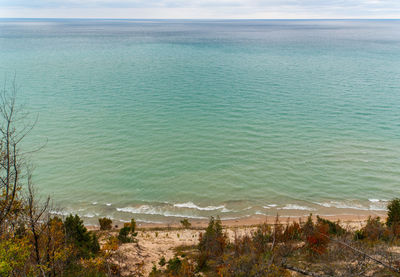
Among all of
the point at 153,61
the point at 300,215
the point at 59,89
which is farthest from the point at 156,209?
the point at 153,61

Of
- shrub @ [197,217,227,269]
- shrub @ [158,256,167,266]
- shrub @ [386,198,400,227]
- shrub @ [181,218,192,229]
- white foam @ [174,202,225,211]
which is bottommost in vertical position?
shrub @ [158,256,167,266]

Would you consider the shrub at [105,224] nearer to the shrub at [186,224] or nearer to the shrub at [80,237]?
the shrub at [80,237]

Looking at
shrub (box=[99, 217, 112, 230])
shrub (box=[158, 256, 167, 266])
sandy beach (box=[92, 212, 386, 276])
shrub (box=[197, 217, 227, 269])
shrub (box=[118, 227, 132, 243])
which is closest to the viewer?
shrub (box=[197, 217, 227, 269])

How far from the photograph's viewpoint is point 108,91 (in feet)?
170

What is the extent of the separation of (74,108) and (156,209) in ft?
87.9

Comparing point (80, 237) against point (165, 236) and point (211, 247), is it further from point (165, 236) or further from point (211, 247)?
point (211, 247)

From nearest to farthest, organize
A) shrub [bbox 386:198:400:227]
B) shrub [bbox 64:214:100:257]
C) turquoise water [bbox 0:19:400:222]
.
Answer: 1. shrub [bbox 64:214:100:257]
2. shrub [bbox 386:198:400:227]
3. turquoise water [bbox 0:19:400:222]

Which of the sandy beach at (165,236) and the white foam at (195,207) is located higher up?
the white foam at (195,207)

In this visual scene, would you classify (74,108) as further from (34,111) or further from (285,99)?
(285,99)

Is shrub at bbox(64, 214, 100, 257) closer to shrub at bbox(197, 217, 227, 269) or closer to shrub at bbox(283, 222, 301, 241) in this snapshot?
shrub at bbox(197, 217, 227, 269)

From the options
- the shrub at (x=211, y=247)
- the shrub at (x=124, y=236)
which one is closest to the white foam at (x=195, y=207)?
the shrub at (x=124, y=236)

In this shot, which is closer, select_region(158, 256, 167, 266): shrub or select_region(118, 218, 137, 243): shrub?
select_region(158, 256, 167, 266): shrub

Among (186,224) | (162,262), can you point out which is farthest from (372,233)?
(162,262)

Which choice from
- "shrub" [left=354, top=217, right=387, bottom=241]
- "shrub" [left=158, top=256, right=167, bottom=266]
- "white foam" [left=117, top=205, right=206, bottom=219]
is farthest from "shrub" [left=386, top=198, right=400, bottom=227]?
"shrub" [left=158, top=256, right=167, bottom=266]
